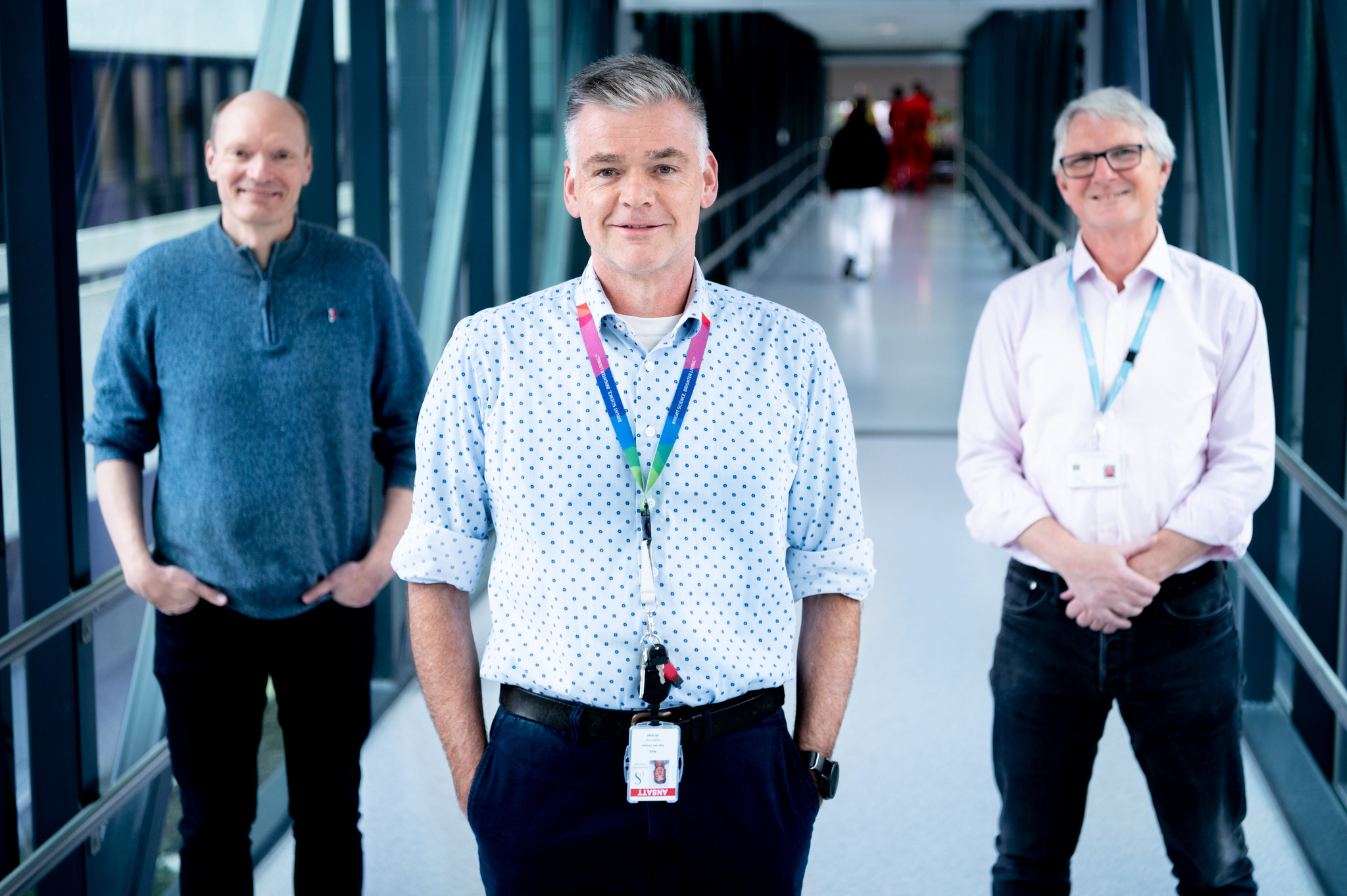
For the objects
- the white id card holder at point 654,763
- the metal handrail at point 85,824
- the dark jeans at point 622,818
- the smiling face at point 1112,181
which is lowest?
the metal handrail at point 85,824

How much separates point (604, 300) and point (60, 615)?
1323 millimetres

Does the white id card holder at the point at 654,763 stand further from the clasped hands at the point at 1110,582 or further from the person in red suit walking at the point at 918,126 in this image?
the person in red suit walking at the point at 918,126

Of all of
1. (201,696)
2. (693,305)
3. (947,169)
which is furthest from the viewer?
(947,169)

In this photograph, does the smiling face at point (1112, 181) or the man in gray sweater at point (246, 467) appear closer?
the smiling face at point (1112, 181)

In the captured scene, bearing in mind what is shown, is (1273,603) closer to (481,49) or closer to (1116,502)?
(1116,502)

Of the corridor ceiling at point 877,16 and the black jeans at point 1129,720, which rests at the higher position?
the corridor ceiling at point 877,16

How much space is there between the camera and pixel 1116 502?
2.25m

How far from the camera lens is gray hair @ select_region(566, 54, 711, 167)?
1620 millimetres

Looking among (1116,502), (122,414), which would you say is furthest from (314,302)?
(1116,502)

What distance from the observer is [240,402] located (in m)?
2.37

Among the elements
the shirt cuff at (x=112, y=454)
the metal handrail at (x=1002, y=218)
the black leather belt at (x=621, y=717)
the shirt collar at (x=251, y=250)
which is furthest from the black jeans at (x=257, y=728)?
the metal handrail at (x=1002, y=218)

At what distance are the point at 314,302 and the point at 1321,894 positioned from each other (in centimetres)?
247

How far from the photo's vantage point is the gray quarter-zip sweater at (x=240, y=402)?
237 cm

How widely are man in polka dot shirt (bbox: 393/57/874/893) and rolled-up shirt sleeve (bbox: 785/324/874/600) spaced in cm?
1
